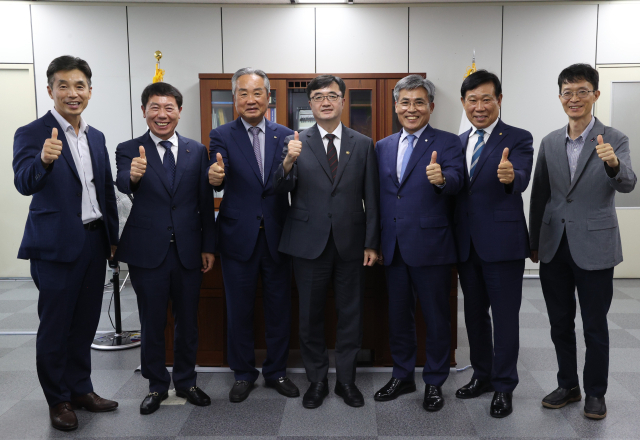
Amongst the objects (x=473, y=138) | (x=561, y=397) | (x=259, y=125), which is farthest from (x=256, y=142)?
(x=561, y=397)

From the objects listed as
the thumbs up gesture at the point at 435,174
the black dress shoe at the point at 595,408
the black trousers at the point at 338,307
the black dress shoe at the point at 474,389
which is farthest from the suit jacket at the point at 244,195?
the black dress shoe at the point at 595,408

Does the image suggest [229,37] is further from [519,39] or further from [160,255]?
[160,255]

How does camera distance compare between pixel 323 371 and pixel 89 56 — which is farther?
pixel 89 56

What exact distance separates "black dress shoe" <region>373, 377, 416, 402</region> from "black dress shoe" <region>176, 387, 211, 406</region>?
920mm

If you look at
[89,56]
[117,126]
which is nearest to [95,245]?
[117,126]

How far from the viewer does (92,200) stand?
2.44 m

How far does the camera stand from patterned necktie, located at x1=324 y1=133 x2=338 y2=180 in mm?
2547

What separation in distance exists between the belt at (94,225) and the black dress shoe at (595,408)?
8.70 feet

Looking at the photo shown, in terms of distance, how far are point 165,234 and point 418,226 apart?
4.23ft

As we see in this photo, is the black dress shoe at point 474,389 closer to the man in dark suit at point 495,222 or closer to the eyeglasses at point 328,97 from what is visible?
the man in dark suit at point 495,222

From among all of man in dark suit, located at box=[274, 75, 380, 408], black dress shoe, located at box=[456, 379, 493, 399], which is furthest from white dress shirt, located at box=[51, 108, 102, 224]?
black dress shoe, located at box=[456, 379, 493, 399]

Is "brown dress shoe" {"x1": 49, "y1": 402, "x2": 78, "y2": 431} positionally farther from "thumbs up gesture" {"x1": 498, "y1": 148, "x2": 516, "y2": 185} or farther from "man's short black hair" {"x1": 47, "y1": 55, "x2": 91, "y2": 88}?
"thumbs up gesture" {"x1": 498, "y1": 148, "x2": 516, "y2": 185}

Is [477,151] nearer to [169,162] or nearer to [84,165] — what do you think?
[169,162]

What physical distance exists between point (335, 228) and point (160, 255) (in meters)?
0.90
